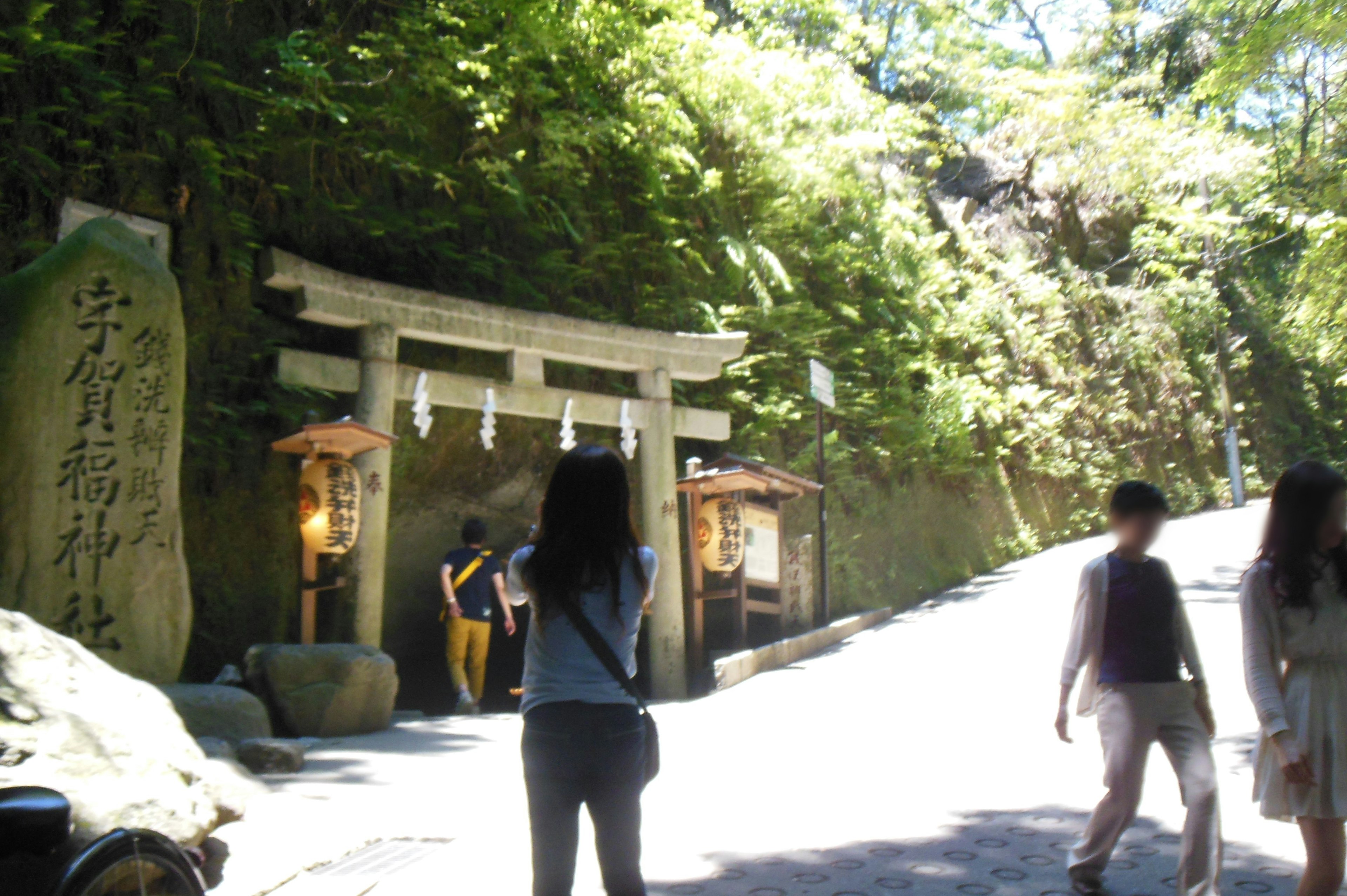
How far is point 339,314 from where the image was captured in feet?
30.3

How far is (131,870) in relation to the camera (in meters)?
2.89

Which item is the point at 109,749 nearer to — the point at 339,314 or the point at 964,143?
the point at 339,314

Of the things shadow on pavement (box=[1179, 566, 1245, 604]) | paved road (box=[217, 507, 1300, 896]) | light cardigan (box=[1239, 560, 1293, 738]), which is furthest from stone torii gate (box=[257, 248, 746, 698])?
light cardigan (box=[1239, 560, 1293, 738])

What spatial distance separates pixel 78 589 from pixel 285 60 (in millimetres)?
5071

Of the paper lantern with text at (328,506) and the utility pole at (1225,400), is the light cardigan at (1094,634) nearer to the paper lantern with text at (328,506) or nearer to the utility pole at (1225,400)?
the paper lantern with text at (328,506)

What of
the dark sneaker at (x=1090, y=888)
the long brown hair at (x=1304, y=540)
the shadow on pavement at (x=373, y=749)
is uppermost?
the long brown hair at (x=1304, y=540)

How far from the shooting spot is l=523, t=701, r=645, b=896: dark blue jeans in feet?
8.97

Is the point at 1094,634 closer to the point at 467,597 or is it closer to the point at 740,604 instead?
the point at 467,597

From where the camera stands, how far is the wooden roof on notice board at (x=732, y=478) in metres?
11.5

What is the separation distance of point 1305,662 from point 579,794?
2.51 metres

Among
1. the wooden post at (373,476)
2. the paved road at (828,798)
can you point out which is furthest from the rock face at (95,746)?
the wooden post at (373,476)

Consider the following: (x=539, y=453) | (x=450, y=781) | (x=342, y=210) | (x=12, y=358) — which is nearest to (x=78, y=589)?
(x=12, y=358)

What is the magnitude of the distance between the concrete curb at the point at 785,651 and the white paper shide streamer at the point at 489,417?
340 cm

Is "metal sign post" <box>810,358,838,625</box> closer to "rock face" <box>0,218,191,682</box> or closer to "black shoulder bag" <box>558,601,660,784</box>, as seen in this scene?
"rock face" <box>0,218,191,682</box>
